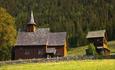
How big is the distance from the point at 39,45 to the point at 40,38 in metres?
2.03

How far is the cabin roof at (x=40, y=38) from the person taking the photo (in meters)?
94.2

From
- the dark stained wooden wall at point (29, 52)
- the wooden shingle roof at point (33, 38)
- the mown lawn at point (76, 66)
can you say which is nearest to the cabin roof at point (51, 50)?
the dark stained wooden wall at point (29, 52)

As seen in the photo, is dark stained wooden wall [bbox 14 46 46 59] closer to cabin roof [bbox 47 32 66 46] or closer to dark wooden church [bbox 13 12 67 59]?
dark wooden church [bbox 13 12 67 59]

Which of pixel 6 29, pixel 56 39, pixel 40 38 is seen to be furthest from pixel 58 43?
pixel 6 29

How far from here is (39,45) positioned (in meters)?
93.8

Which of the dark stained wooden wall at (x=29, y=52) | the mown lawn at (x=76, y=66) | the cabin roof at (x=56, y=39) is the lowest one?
the mown lawn at (x=76, y=66)

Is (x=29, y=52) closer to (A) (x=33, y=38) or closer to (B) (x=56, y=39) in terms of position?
(A) (x=33, y=38)

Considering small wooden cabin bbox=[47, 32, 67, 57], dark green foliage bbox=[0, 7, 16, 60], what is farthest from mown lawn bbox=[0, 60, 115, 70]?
small wooden cabin bbox=[47, 32, 67, 57]

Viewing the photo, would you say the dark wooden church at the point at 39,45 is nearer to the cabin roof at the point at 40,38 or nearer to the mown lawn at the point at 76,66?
the cabin roof at the point at 40,38

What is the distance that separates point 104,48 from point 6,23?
3516cm

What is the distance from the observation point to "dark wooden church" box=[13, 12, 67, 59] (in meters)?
93.9

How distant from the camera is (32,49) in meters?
94.6

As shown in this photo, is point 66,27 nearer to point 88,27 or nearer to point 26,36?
point 88,27

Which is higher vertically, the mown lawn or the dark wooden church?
the dark wooden church
